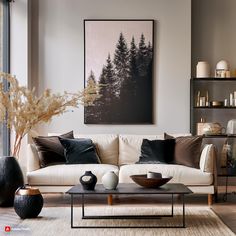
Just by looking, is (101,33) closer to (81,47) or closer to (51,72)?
(81,47)

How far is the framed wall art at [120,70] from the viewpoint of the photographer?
7570mm

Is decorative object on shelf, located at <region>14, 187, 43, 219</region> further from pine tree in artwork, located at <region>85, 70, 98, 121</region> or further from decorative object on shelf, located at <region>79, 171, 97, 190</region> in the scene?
pine tree in artwork, located at <region>85, 70, 98, 121</region>

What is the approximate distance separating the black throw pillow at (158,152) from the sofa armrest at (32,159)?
48.8 inches

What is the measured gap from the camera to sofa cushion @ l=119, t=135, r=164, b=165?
6.73 metres

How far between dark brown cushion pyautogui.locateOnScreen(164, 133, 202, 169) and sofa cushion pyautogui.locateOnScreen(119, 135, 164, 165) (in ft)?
1.28

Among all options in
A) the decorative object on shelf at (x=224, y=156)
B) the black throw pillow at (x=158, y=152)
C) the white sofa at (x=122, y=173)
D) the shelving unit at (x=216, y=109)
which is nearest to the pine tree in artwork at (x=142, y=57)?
the shelving unit at (x=216, y=109)

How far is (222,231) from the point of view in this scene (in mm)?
4562

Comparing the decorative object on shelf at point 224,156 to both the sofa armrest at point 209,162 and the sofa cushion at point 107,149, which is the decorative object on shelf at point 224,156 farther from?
the sofa cushion at point 107,149

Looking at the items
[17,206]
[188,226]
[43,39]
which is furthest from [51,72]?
[188,226]

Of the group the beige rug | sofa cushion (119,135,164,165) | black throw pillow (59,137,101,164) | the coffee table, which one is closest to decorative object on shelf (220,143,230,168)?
sofa cushion (119,135,164,165)

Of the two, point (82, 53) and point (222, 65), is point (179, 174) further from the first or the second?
point (82, 53)

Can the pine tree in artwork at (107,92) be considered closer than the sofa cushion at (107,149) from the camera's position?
No

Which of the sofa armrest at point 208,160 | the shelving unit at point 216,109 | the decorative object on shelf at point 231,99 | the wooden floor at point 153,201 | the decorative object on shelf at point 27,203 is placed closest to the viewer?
the decorative object on shelf at point 27,203

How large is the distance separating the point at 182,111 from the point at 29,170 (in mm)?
2502
